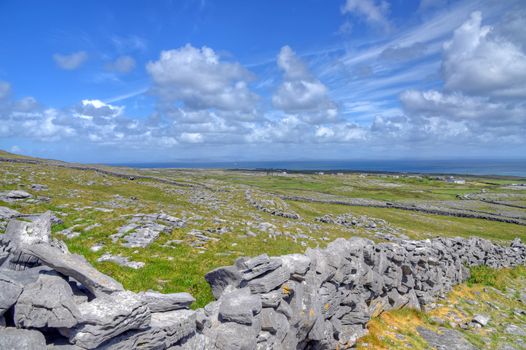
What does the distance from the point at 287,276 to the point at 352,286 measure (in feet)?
18.1

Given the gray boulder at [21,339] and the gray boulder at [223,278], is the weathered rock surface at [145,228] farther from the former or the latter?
the gray boulder at [21,339]

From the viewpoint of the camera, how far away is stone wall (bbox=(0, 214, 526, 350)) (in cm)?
669

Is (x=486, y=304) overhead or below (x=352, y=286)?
below

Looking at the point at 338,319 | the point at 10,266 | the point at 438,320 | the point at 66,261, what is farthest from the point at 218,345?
the point at 438,320

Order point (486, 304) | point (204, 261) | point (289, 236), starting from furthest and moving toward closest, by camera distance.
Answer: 1. point (289, 236)
2. point (486, 304)
3. point (204, 261)

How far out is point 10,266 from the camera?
8.33 meters

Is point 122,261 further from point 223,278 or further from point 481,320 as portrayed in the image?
point 481,320

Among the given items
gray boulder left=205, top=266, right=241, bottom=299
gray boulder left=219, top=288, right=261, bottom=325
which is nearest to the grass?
gray boulder left=219, top=288, right=261, bottom=325

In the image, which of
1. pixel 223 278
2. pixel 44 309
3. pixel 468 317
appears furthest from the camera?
pixel 468 317

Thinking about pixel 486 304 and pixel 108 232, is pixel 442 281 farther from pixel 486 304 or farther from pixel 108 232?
pixel 108 232

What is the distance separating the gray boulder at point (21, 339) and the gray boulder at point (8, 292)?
454mm

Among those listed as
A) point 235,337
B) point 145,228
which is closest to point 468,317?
point 235,337

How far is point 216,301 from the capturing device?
10.7 m

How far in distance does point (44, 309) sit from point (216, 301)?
5.31 m
